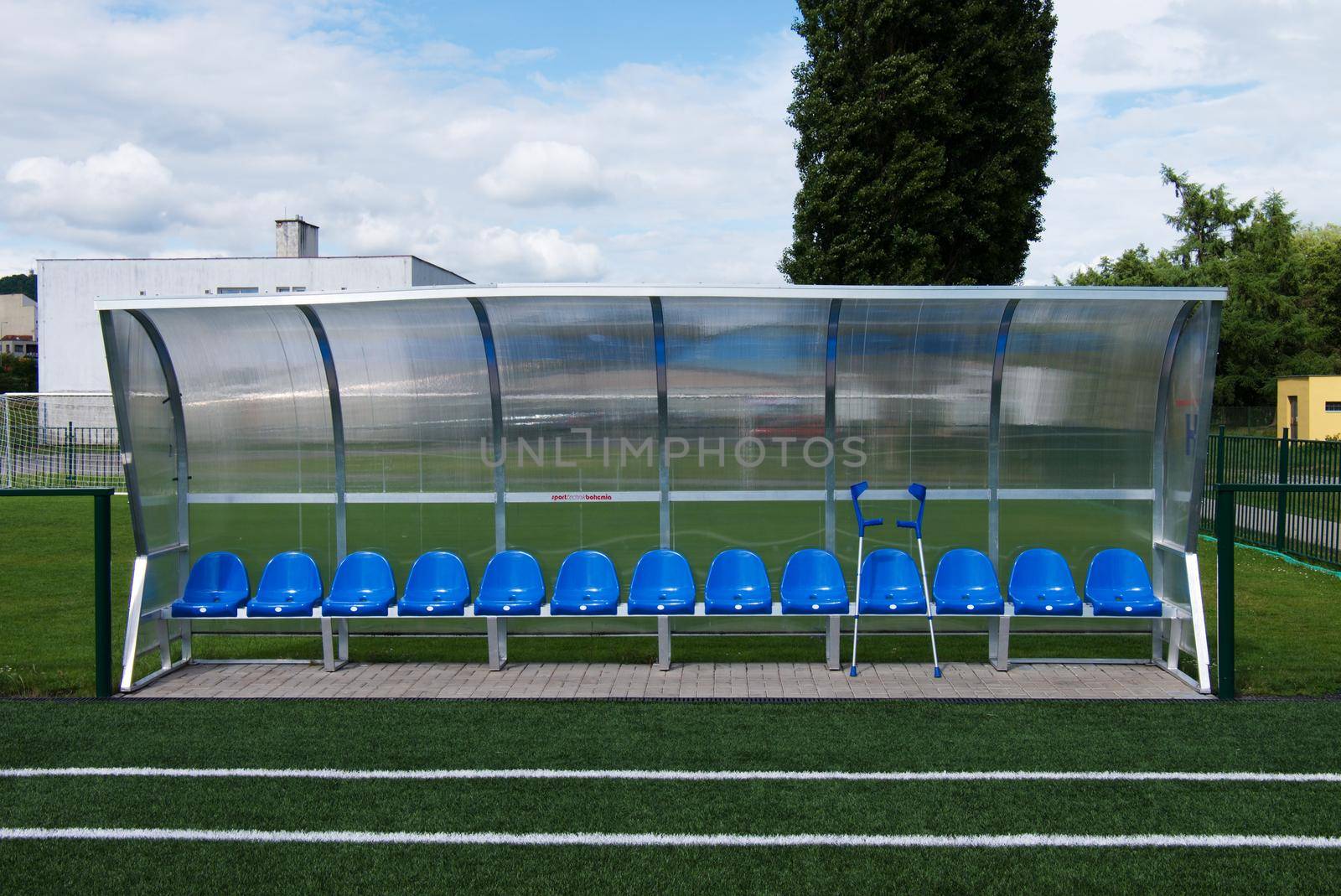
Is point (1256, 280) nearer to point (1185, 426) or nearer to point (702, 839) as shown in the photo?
point (1185, 426)

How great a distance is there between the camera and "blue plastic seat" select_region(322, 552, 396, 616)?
709 centimetres

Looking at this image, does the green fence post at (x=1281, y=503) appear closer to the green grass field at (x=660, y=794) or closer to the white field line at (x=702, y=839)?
the green grass field at (x=660, y=794)

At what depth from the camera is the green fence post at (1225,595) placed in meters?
6.34

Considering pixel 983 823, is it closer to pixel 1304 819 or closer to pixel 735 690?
pixel 1304 819

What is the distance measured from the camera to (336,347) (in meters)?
7.59

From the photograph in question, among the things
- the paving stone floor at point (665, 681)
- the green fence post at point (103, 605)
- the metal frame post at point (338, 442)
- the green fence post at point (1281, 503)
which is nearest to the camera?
the green fence post at point (103, 605)

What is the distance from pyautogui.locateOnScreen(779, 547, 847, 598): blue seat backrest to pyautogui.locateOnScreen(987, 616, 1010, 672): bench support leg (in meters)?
1.11

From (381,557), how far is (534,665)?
55.2 inches

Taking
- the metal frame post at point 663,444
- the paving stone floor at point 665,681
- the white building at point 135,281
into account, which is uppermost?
the white building at point 135,281

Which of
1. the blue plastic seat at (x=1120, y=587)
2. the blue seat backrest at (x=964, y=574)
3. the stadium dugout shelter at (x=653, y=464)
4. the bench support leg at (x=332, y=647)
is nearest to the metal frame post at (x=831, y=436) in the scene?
the stadium dugout shelter at (x=653, y=464)

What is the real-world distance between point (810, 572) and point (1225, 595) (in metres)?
2.69

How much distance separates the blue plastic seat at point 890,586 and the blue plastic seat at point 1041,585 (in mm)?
679

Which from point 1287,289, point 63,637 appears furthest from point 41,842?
point 1287,289

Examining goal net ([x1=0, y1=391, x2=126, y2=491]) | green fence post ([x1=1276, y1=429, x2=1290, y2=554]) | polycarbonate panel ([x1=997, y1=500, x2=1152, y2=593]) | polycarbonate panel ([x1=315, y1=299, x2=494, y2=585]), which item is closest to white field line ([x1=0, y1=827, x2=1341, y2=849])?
polycarbonate panel ([x1=997, y1=500, x2=1152, y2=593])
